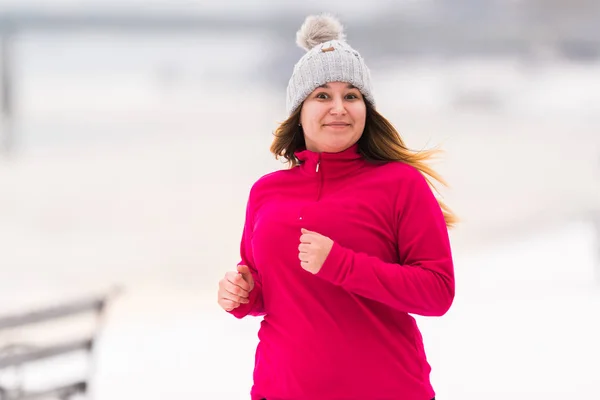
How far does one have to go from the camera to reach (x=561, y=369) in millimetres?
2367

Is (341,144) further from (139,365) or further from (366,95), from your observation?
(139,365)

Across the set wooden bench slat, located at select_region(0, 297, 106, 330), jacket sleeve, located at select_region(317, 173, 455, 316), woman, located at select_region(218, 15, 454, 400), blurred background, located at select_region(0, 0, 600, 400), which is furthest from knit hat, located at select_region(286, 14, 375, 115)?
blurred background, located at select_region(0, 0, 600, 400)

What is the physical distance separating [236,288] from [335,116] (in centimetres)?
29

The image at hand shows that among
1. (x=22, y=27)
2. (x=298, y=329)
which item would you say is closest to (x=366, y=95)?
(x=298, y=329)

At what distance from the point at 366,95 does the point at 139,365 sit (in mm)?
1804

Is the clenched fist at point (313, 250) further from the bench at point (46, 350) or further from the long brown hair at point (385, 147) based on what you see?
the bench at point (46, 350)

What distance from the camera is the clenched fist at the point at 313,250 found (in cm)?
96

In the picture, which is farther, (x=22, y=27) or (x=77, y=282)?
(x=77, y=282)

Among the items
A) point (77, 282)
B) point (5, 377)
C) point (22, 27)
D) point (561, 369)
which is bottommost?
point (561, 369)

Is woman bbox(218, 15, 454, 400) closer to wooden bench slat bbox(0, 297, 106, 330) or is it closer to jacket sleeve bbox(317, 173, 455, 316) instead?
jacket sleeve bbox(317, 173, 455, 316)

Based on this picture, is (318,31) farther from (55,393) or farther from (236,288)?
(55,393)

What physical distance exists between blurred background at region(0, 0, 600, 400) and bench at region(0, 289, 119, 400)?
0.43 ft

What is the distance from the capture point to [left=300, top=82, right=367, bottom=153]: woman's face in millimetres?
1077

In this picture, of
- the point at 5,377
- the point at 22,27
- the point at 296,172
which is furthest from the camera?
the point at 22,27
